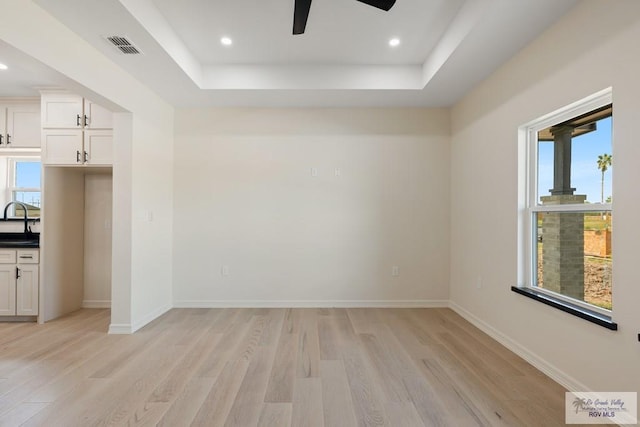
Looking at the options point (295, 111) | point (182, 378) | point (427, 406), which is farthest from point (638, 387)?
point (295, 111)

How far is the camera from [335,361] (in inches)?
112

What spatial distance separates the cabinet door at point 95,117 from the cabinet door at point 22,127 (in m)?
0.95

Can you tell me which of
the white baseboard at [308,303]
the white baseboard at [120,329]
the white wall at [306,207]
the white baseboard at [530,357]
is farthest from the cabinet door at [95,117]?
the white baseboard at [530,357]

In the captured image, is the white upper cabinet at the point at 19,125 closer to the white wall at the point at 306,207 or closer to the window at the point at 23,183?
the window at the point at 23,183

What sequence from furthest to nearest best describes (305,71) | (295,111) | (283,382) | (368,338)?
(295,111)
(305,71)
(368,338)
(283,382)

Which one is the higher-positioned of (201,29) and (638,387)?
(201,29)

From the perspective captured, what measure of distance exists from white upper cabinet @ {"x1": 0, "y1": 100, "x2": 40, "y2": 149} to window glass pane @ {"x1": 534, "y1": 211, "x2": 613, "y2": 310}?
586cm

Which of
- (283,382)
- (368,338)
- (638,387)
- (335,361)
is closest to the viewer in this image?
(638,387)

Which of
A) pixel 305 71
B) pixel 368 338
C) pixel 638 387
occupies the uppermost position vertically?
pixel 305 71

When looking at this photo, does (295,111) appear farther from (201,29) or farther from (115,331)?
(115,331)

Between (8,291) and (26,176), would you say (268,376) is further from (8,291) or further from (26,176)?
(26,176)

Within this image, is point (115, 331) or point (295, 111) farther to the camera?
point (295, 111)

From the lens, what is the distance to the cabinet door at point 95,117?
3873mm

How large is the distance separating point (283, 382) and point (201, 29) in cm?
326
